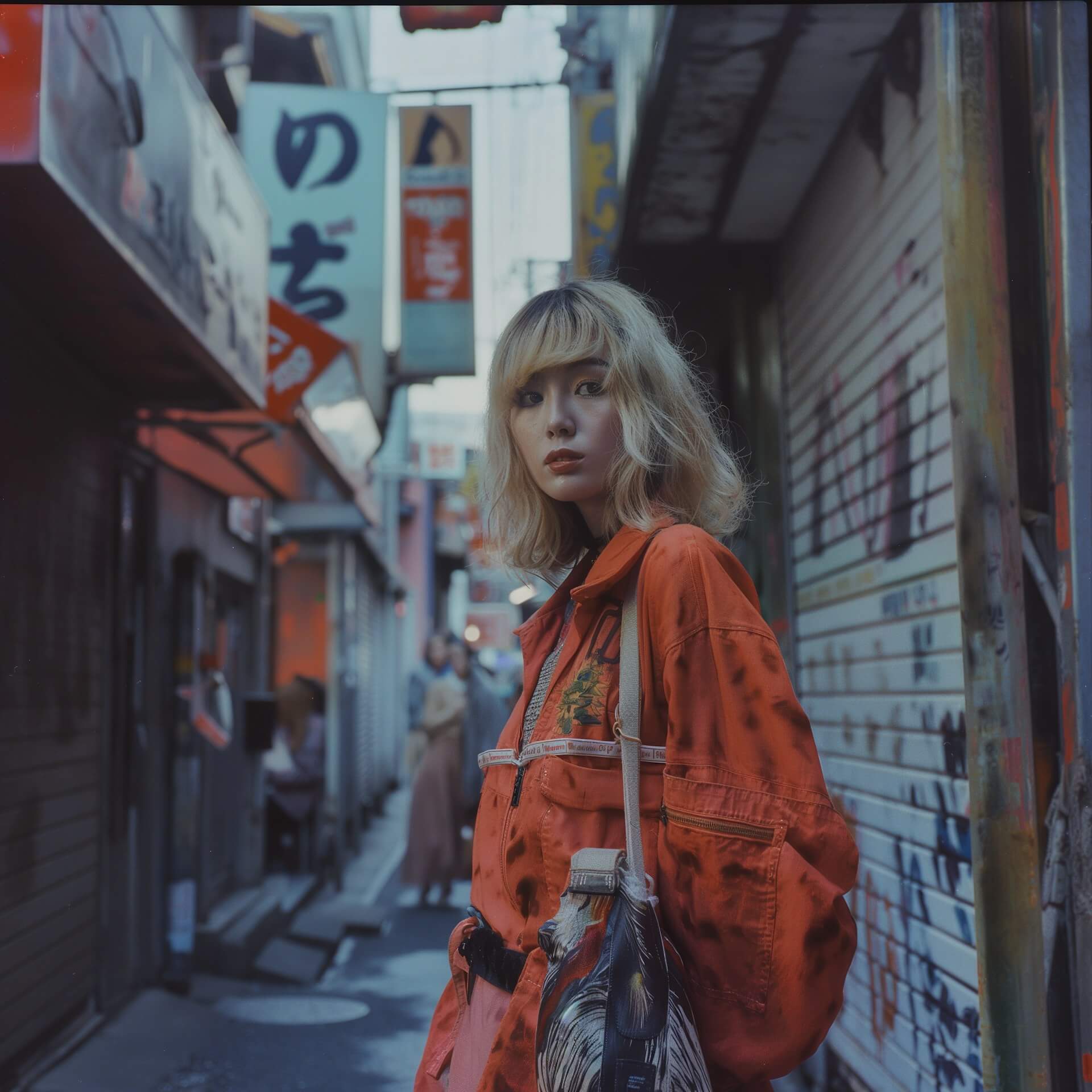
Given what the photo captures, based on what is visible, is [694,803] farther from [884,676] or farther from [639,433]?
[884,676]

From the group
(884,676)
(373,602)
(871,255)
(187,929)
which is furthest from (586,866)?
(373,602)

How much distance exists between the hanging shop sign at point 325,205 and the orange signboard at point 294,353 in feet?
7.57

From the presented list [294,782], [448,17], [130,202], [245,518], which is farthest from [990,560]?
[294,782]

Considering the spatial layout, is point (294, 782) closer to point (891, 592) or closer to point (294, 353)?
point (294, 353)

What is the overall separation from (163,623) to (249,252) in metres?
2.56

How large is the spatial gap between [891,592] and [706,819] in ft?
9.64

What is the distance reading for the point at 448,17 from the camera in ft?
26.5

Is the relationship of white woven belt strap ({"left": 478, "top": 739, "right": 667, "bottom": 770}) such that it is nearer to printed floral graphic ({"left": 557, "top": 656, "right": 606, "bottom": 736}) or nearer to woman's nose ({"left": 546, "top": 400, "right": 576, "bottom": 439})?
printed floral graphic ({"left": 557, "top": 656, "right": 606, "bottom": 736})

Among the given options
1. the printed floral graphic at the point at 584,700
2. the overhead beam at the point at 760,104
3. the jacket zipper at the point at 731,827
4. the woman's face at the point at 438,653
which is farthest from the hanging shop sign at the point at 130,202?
the woman's face at the point at 438,653

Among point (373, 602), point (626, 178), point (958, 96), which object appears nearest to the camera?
point (958, 96)

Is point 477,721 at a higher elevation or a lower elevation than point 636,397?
lower

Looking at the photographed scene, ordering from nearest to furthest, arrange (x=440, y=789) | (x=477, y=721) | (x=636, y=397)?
(x=636, y=397) → (x=477, y=721) → (x=440, y=789)

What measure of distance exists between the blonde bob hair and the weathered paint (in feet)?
2.41

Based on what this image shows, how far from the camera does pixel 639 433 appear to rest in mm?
1811
